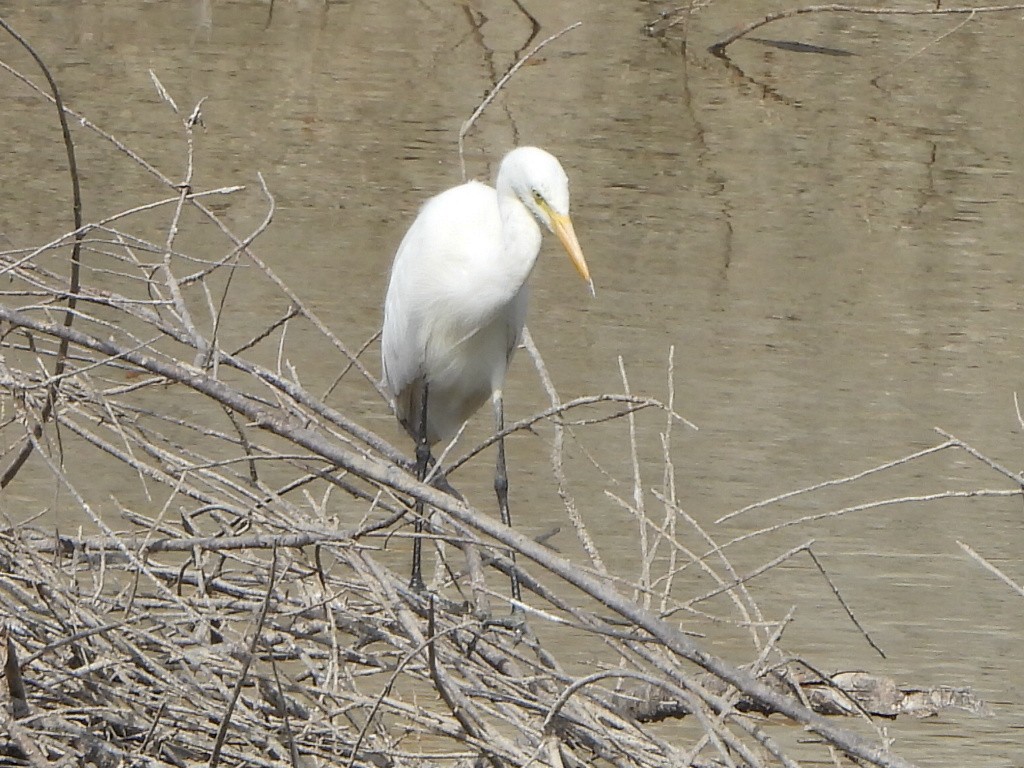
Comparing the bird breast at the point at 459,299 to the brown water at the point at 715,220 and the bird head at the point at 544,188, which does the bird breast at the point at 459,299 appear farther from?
the brown water at the point at 715,220

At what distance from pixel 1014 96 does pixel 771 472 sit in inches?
260

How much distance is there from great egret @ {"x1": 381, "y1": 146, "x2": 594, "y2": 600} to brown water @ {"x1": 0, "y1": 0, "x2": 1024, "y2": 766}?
0.30 m

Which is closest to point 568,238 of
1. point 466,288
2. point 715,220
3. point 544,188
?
point 544,188

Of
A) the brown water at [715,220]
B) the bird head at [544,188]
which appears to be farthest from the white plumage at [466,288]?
the brown water at [715,220]

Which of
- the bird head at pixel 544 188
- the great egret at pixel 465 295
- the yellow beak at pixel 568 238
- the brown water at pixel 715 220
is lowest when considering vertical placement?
the brown water at pixel 715 220

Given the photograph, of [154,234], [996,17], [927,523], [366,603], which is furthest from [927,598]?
[996,17]

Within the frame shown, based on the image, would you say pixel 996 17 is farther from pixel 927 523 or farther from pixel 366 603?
pixel 366 603

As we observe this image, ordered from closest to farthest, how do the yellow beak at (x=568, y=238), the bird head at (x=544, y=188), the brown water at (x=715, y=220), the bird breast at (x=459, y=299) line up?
the yellow beak at (x=568, y=238)
the bird head at (x=544, y=188)
the bird breast at (x=459, y=299)
the brown water at (x=715, y=220)

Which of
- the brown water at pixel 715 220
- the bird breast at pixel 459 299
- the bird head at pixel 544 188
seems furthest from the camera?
the brown water at pixel 715 220

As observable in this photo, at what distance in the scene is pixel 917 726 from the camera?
13.8ft

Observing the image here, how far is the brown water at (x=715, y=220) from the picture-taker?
5160 mm

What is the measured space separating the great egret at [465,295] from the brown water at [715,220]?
0.98 ft

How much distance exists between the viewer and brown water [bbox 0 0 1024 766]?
5160mm

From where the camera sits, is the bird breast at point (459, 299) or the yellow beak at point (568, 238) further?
the bird breast at point (459, 299)
